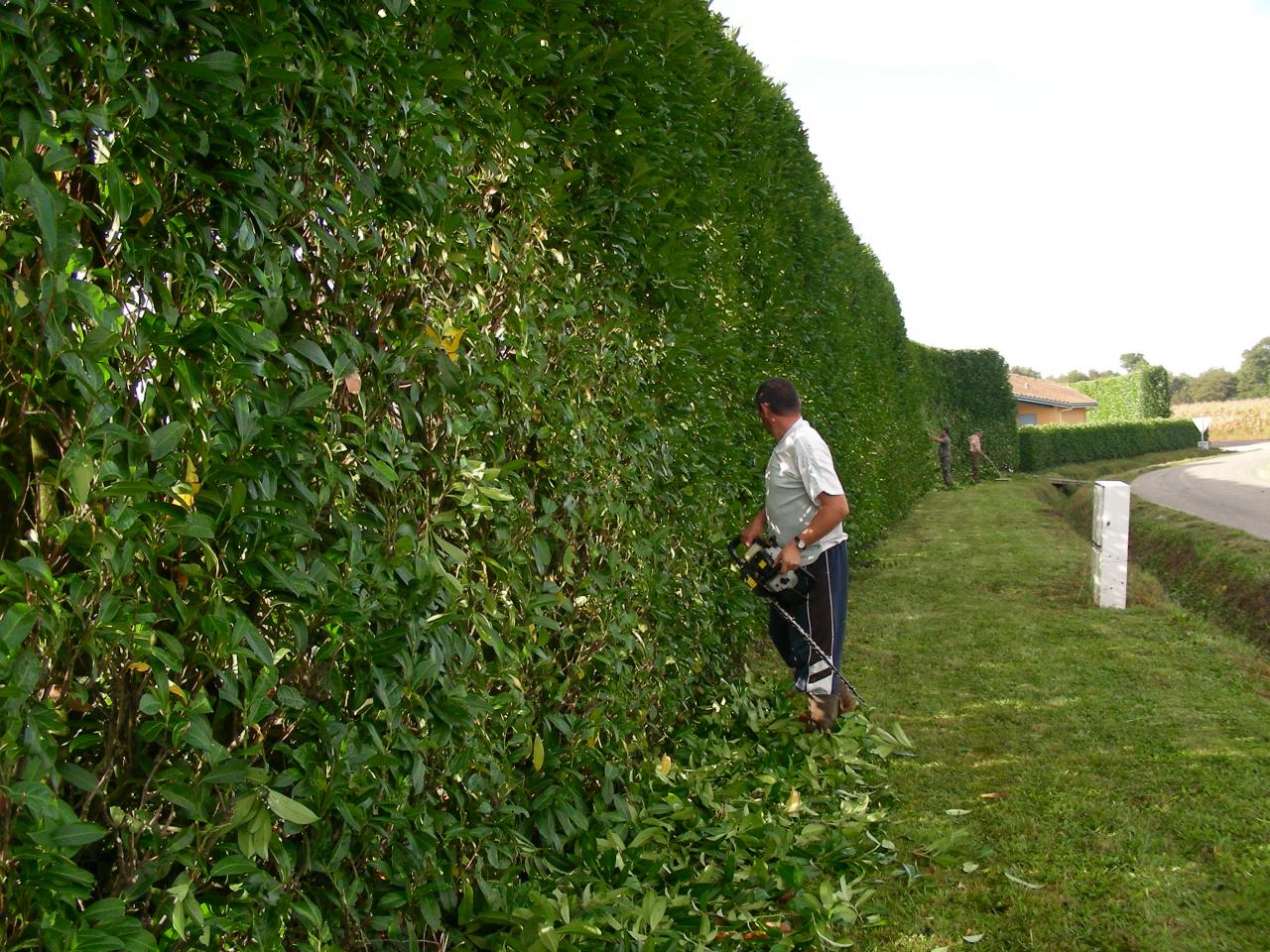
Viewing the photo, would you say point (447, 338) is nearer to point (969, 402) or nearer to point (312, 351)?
point (312, 351)

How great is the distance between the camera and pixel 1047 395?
64938 mm

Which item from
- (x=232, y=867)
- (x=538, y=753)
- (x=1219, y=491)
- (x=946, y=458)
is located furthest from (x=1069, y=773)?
(x=946, y=458)

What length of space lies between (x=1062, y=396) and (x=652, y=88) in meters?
69.4

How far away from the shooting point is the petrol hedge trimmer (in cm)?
505

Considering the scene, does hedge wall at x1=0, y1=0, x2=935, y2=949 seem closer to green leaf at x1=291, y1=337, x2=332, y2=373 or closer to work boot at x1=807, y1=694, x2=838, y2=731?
green leaf at x1=291, y1=337, x2=332, y2=373

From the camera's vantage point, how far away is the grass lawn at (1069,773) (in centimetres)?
339

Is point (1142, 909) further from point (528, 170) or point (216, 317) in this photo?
point (216, 317)

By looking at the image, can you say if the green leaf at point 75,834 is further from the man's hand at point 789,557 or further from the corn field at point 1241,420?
the corn field at point 1241,420

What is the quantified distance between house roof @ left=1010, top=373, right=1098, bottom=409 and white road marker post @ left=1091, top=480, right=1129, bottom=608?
179 ft

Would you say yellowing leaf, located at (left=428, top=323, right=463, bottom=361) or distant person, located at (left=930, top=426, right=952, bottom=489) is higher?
yellowing leaf, located at (left=428, top=323, right=463, bottom=361)

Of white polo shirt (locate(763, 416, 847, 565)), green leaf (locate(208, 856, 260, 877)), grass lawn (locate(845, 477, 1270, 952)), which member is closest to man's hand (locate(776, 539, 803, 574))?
white polo shirt (locate(763, 416, 847, 565))

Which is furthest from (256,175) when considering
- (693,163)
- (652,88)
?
(693,163)

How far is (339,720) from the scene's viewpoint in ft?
6.63

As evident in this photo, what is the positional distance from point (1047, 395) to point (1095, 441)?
24.2 metres
